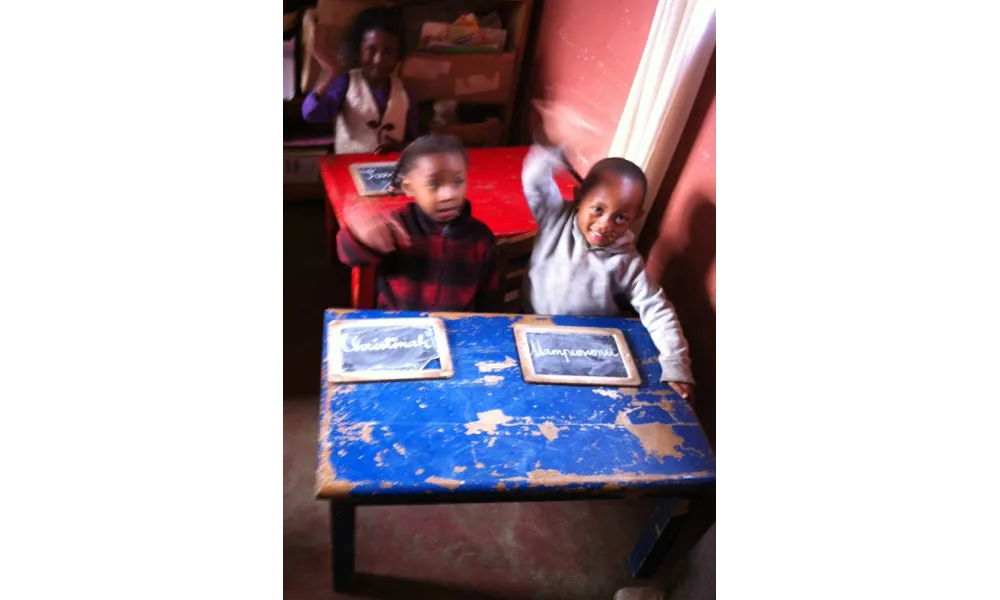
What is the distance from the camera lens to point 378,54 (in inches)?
57.1

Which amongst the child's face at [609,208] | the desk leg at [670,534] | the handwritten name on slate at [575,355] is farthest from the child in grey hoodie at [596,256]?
the desk leg at [670,534]

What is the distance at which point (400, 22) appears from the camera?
1458 millimetres

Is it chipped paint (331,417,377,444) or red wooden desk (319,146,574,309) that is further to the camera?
red wooden desk (319,146,574,309)

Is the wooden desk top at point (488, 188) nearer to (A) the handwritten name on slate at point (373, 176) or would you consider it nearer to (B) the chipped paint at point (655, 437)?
(A) the handwritten name on slate at point (373, 176)

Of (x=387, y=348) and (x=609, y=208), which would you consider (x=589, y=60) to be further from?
(x=387, y=348)

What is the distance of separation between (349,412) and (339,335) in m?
0.20

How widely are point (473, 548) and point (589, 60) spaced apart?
42.8 inches

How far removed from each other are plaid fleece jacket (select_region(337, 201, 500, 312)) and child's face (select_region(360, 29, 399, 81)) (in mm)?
312

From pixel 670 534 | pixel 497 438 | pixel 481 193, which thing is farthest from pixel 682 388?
pixel 481 193

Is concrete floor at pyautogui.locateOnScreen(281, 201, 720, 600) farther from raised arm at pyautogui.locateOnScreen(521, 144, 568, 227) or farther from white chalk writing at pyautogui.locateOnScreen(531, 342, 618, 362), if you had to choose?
raised arm at pyautogui.locateOnScreen(521, 144, 568, 227)

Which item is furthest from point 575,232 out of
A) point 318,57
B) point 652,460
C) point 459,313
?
→ point 318,57

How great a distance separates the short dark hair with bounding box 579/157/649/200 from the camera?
1.31 m

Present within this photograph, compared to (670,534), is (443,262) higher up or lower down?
higher up

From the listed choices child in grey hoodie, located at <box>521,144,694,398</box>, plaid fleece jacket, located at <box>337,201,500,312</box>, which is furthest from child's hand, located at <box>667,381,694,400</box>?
plaid fleece jacket, located at <box>337,201,500,312</box>
